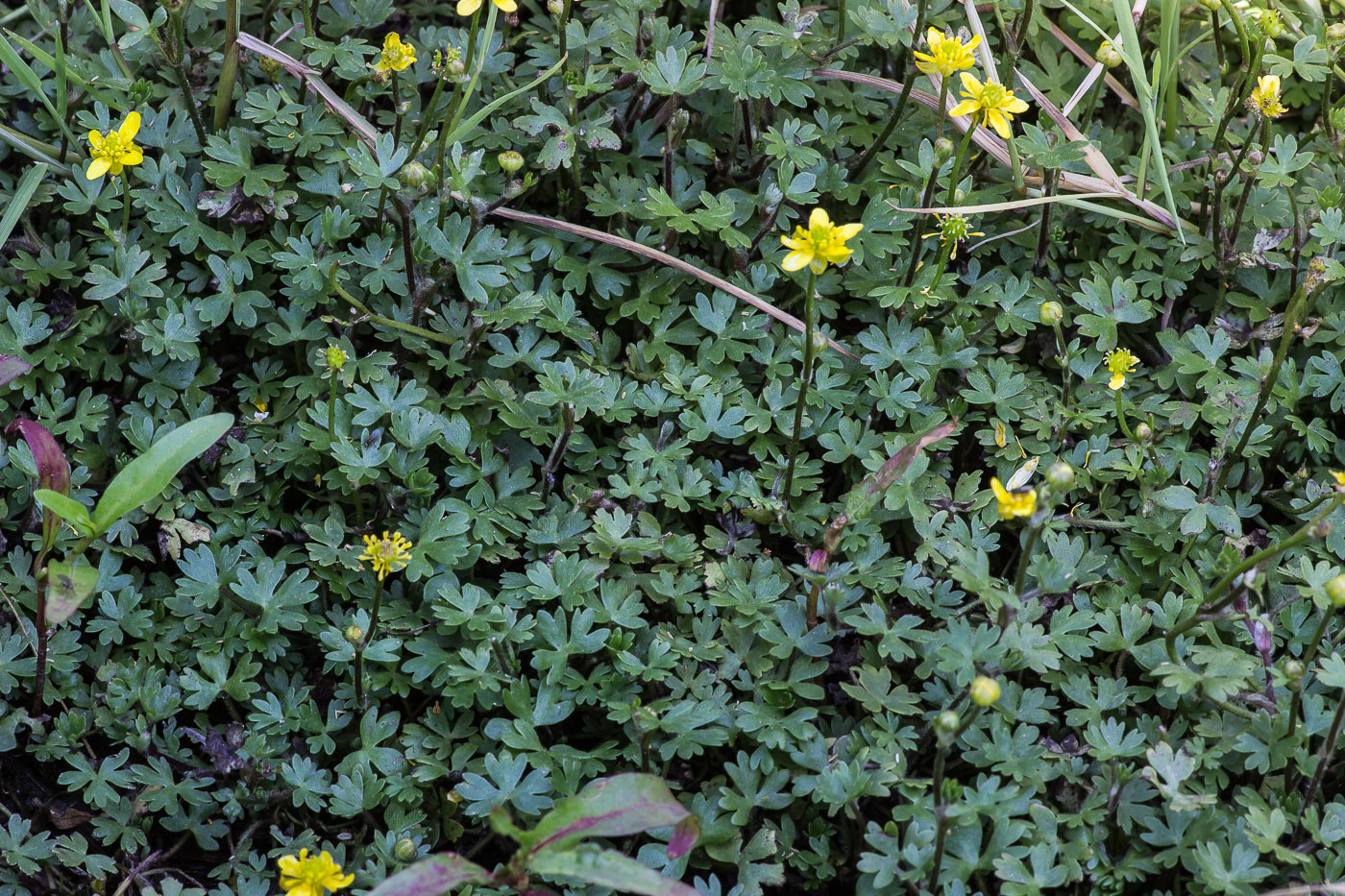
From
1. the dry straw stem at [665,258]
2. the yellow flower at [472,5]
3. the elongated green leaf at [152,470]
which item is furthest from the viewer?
the dry straw stem at [665,258]

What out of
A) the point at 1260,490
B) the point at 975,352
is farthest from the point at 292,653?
the point at 1260,490

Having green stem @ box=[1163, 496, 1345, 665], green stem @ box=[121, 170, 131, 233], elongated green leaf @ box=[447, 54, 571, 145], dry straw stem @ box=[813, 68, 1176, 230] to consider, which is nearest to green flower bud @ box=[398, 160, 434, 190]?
elongated green leaf @ box=[447, 54, 571, 145]

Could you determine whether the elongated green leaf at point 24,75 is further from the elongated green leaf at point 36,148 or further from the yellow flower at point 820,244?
the yellow flower at point 820,244

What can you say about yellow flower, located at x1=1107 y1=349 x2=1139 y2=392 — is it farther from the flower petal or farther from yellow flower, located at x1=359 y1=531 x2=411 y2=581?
the flower petal

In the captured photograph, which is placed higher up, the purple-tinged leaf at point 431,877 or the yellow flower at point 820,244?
the yellow flower at point 820,244

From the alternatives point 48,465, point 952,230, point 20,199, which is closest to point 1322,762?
point 952,230

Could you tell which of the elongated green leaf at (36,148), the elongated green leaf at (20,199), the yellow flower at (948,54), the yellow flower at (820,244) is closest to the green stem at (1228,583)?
the yellow flower at (820,244)

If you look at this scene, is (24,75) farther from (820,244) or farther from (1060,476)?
(1060,476)
